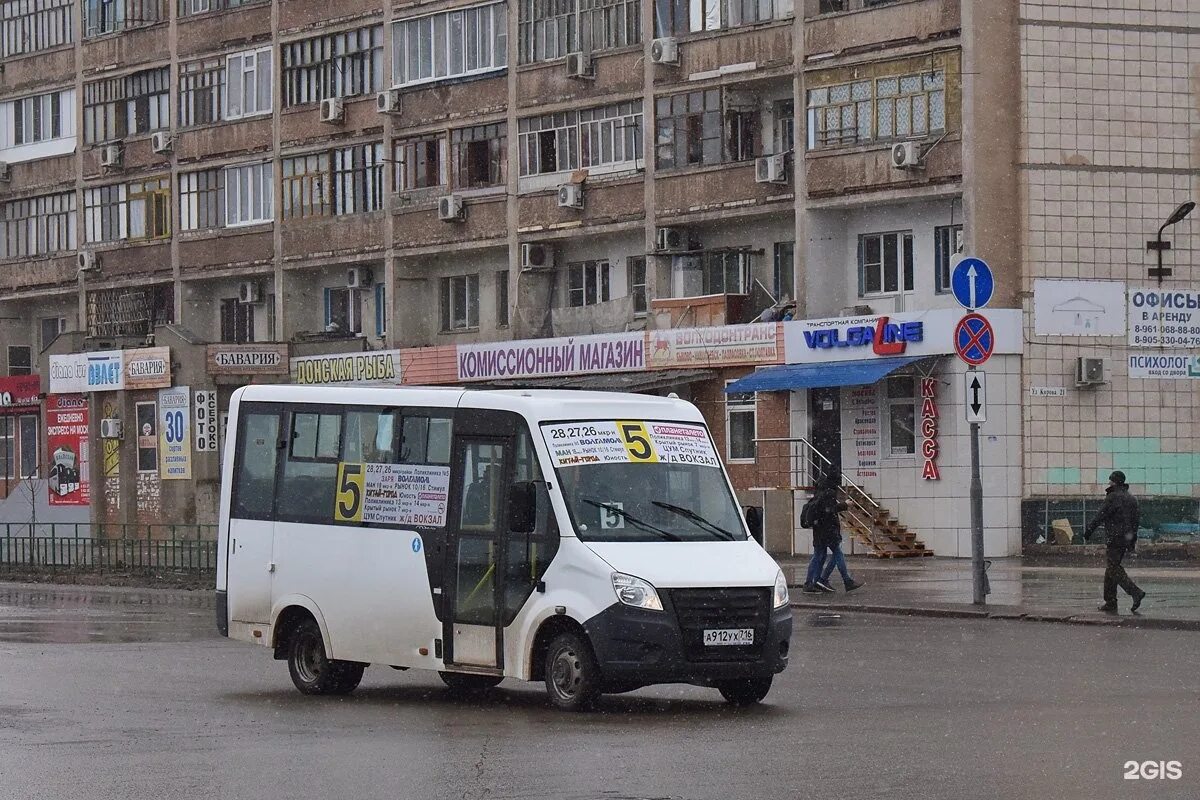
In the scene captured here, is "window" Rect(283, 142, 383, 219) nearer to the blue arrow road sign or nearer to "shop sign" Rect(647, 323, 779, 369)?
"shop sign" Rect(647, 323, 779, 369)

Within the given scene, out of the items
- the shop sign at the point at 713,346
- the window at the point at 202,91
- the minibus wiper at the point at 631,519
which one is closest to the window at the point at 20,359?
the window at the point at 202,91

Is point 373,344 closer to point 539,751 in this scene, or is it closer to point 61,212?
point 61,212

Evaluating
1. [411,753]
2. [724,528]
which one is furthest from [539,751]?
[724,528]

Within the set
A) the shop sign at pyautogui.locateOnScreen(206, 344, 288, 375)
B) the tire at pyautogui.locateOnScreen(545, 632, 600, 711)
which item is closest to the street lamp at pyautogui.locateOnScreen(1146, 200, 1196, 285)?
the shop sign at pyautogui.locateOnScreen(206, 344, 288, 375)

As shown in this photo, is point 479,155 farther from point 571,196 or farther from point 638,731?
point 638,731

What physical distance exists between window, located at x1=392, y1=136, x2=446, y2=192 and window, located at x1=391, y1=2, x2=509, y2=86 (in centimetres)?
142

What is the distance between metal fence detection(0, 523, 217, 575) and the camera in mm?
37031

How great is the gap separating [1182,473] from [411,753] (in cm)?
2959

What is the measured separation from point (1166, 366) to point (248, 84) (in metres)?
25.7

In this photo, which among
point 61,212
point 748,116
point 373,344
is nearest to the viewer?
A: point 748,116

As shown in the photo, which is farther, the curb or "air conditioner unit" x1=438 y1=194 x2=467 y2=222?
"air conditioner unit" x1=438 y1=194 x2=467 y2=222

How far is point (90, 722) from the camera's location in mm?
14430

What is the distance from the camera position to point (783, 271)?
43.2 metres

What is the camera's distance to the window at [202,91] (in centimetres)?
5619
